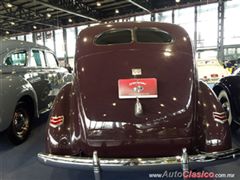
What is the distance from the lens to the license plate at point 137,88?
1.97 metres

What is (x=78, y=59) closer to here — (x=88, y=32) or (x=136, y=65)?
(x=88, y=32)

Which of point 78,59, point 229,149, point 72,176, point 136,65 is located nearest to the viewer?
point 229,149

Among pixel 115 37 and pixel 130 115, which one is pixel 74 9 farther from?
pixel 130 115

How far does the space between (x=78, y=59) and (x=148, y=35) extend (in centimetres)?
85

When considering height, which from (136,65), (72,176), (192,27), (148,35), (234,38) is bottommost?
(72,176)

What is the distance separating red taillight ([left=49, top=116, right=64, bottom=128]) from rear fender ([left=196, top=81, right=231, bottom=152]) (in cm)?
123

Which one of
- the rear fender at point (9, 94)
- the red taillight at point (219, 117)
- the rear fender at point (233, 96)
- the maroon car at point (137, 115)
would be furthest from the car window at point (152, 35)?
the rear fender at point (9, 94)

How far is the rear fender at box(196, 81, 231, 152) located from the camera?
193 cm

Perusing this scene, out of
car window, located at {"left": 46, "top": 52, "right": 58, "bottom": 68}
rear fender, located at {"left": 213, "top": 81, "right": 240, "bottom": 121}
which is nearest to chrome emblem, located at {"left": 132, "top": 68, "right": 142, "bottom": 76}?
rear fender, located at {"left": 213, "top": 81, "right": 240, "bottom": 121}

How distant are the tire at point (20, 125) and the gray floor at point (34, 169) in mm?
125

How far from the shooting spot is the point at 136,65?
6.93ft

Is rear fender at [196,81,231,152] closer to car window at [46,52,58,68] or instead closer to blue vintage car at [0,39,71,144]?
blue vintage car at [0,39,71,144]

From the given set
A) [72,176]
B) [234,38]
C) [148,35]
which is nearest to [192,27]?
[234,38]

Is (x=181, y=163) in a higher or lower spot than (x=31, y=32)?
lower
